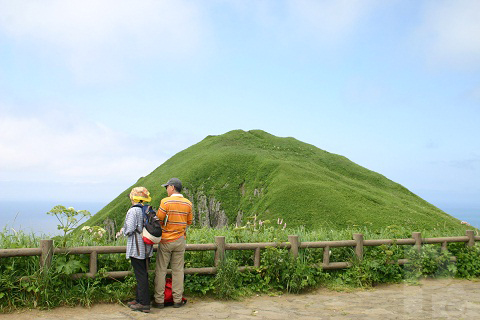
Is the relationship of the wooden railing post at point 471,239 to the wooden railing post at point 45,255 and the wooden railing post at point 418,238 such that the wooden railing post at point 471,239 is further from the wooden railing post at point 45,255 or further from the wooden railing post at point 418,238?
the wooden railing post at point 45,255

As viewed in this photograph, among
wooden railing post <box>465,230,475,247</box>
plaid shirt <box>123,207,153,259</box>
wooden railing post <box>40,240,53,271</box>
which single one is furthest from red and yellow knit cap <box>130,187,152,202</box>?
wooden railing post <box>465,230,475,247</box>

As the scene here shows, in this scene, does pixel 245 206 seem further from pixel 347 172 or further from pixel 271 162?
pixel 347 172

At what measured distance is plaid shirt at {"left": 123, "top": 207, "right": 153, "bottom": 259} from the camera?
805 cm

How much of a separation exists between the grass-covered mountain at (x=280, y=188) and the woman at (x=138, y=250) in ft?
148

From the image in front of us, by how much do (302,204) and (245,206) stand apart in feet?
51.8

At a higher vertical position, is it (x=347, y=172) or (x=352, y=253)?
(x=347, y=172)

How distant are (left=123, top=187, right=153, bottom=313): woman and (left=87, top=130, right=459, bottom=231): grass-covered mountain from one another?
4504 centimetres

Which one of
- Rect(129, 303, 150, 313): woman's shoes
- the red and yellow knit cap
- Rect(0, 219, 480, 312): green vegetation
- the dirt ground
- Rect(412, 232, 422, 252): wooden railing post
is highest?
the red and yellow knit cap

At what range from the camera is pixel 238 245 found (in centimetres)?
976

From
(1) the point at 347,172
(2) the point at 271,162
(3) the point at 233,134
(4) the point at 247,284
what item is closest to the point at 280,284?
(4) the point at 247,284

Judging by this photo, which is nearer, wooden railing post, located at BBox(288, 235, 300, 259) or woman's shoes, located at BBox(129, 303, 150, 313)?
woman's shoes, located at BBox(129, 303, 150, 313)

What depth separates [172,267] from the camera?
340 inches

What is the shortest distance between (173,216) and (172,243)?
21.6 inches

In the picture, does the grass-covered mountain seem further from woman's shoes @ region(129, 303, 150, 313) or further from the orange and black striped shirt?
woman's shoes @ region(129, 303, 150, 313)
